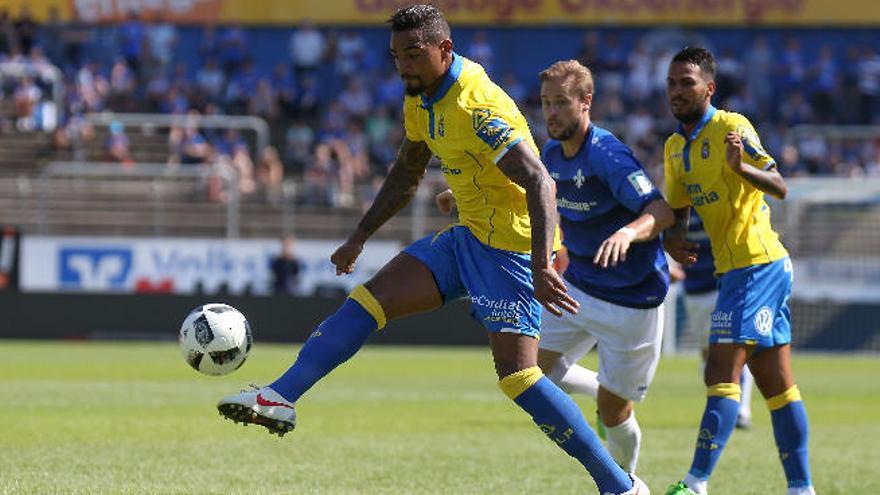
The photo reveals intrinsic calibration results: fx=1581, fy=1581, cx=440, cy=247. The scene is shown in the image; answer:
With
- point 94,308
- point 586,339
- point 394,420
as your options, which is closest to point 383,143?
point 94,308

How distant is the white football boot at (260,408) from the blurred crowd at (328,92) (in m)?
22.4

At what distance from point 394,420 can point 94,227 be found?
16.3m

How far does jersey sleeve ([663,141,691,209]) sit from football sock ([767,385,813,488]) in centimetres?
120

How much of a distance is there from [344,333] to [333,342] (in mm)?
70

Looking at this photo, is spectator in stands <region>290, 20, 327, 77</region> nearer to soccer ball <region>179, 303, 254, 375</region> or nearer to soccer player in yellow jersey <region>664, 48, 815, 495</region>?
soccer player in yellow jersey <region>664, 48, 815, 495</region>

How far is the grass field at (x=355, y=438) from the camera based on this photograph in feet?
30.6

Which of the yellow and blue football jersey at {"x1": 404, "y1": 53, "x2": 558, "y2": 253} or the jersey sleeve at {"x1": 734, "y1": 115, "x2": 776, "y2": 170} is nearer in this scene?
the yellow and blue football jersey at {"x1": 404, "y1": 53, "x2": 558, "y2": 253}

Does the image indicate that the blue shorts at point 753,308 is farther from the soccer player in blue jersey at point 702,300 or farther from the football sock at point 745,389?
the soccer player in blue jersey at point 702,300

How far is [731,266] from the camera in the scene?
28.5 ft

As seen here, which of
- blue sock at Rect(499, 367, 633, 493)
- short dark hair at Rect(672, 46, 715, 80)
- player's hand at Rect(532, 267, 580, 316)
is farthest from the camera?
short dark hair at Rect(672, 46, 715, 80)

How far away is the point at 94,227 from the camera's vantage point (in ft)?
95.4

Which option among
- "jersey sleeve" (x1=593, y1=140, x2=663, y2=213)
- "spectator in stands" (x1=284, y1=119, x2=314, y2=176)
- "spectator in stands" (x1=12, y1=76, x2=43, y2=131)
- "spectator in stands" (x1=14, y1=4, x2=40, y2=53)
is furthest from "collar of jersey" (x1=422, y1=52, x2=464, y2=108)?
"spectator in stands" (x1=14, y1=4, x2=40, y2=53)

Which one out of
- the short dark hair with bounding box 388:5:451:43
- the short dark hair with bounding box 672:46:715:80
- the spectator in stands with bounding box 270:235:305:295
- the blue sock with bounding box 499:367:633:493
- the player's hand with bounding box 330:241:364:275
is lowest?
the spectator in stands with bounding box 270:235:305:295

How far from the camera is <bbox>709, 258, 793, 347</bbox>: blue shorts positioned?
849 centimetres
